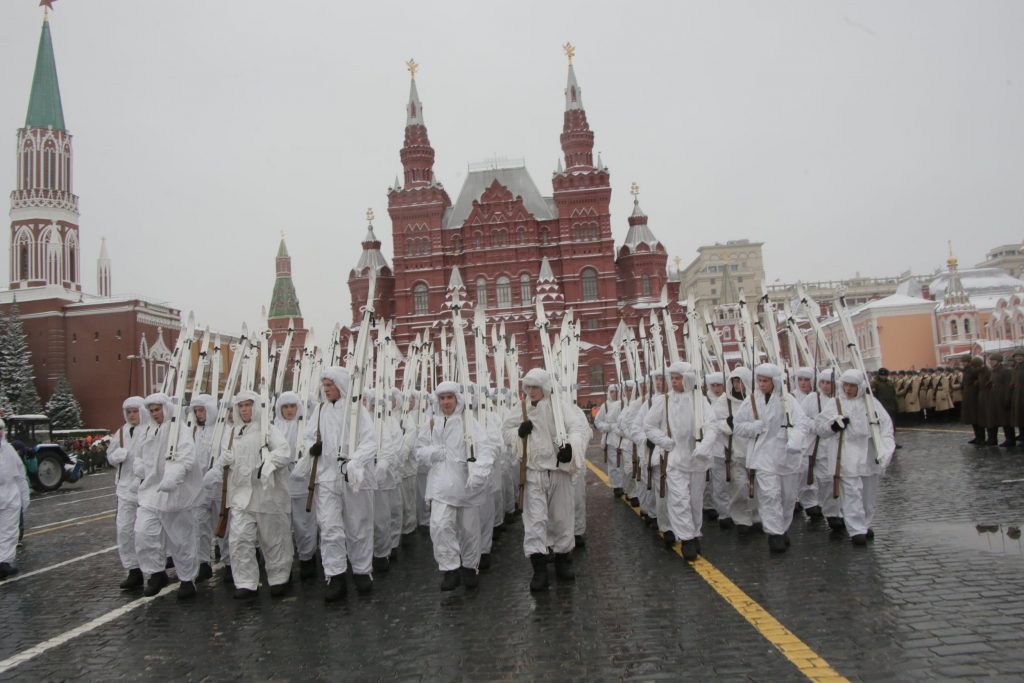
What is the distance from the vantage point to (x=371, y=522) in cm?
722

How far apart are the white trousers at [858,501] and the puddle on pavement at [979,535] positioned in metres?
0.58

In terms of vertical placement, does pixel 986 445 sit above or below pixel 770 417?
below

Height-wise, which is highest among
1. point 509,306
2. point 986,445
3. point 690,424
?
point 509,306

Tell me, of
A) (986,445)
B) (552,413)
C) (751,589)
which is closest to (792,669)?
(751,589)

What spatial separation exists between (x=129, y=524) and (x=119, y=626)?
1.83 metres

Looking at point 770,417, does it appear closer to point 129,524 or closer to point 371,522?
point 371,522

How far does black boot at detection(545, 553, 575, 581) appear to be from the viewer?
6.84 metres

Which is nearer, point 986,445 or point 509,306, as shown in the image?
point 986,445

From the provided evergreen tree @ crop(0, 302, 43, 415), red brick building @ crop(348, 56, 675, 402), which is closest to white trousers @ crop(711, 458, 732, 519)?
red brick building @ crop(348, 56, 675, 402)

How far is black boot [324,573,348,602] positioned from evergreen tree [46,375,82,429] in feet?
160

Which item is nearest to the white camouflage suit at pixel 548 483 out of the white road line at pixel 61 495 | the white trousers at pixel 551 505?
the white trousers at pixel 551 505

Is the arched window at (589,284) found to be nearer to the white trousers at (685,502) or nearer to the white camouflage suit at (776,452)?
the white camouflage suit at (776,452)

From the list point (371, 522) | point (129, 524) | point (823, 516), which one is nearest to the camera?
point (371, 522)

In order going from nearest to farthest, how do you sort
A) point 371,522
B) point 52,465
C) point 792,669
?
1. point 792,669
2. point 371,522
3. point 52,465
